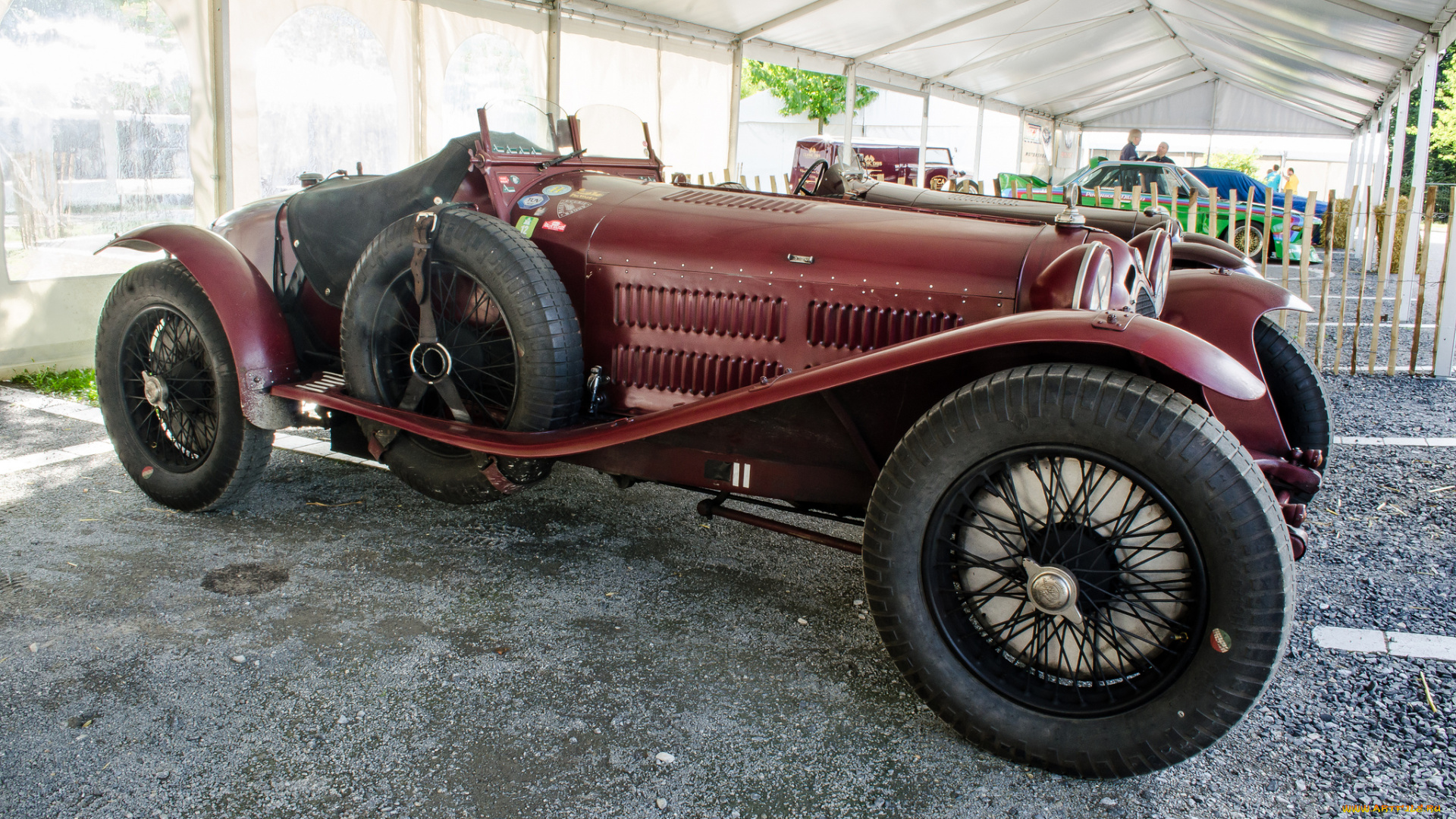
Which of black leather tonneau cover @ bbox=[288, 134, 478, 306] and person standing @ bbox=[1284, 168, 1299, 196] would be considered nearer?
black leather tonneau cover @ bbox=[288, 134, 478, 306]

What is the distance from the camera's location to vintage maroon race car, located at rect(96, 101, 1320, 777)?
6.72 feet

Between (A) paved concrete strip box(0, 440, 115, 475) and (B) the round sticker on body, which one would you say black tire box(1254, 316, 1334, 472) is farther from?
(A) paved concrete strip box(0, 440, 115, 475)

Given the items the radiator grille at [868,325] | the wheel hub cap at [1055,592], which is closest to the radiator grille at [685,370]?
the radiator grille at [868,325]

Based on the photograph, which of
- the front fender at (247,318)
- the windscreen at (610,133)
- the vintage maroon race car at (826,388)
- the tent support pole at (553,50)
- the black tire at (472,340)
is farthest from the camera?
the tent support pole at (553,50)

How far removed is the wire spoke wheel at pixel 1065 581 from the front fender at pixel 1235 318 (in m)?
1.30

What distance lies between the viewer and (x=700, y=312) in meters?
3.03

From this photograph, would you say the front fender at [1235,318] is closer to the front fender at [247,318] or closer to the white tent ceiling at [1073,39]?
the front fender at [247,318]

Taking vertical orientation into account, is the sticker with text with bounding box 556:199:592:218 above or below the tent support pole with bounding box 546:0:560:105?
below

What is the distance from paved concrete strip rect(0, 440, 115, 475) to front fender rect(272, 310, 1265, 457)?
2499 millimetres

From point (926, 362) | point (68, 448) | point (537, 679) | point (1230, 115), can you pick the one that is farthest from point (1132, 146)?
point (1230, 115)

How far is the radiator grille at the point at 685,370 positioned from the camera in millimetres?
3004

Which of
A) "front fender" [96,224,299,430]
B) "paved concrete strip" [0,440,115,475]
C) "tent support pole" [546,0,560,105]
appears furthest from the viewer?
"tent support pole" [546,0,560,105]

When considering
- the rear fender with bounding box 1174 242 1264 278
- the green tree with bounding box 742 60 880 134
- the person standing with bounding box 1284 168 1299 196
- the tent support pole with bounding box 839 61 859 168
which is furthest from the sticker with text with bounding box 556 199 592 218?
the green tree with bounding box 742 60 880 134

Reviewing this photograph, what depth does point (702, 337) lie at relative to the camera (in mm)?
3043
